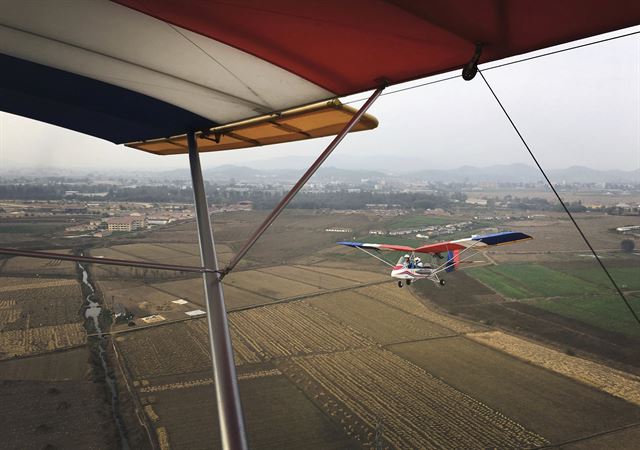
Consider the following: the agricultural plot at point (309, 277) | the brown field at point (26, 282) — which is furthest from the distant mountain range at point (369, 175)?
the brown field at point (26, 282)

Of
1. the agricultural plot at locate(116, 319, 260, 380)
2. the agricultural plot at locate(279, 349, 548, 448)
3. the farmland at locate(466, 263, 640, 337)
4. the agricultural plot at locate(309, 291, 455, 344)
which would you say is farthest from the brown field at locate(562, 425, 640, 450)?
the agricultural plot at locate(116, 319, 260, 380)

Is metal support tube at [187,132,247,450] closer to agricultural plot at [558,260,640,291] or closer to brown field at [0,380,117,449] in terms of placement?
brown field at [0,380,117,449]

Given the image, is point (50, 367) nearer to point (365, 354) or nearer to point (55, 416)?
point (55, 416)

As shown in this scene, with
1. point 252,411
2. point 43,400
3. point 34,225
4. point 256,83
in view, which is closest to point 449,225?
point 252,411

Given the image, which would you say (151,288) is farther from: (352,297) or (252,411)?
(252,411)

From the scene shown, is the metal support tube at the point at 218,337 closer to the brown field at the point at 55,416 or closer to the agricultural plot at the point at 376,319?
the brown field at the point at 55,416

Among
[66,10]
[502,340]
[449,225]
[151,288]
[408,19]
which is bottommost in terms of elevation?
[502,340]

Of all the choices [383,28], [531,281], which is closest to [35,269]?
[383,28]
